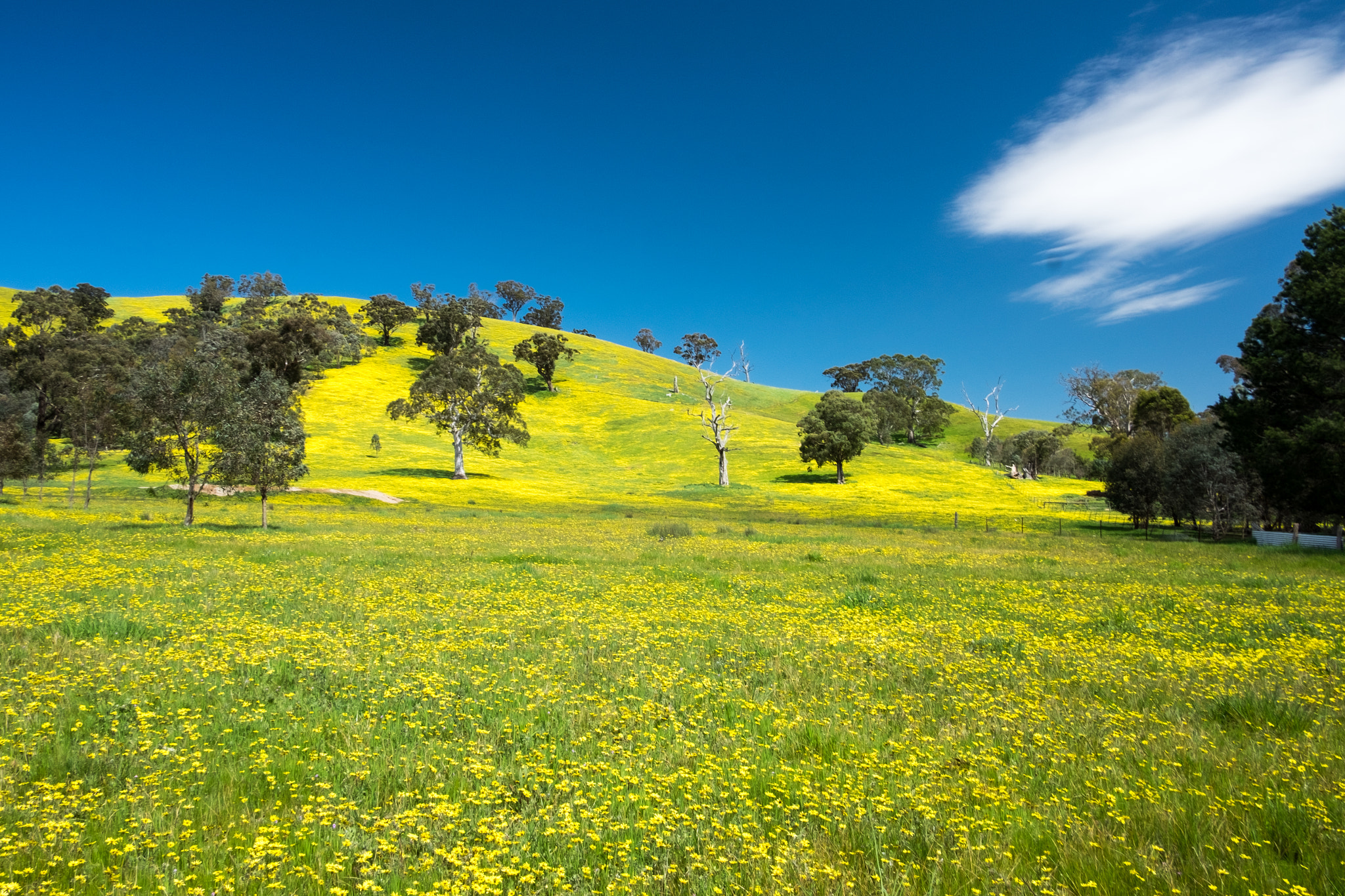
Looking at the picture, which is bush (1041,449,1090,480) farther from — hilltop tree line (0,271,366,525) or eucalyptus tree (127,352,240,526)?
eucalyptus tree (127,352,240,526)

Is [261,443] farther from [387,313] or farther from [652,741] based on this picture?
[387,313]

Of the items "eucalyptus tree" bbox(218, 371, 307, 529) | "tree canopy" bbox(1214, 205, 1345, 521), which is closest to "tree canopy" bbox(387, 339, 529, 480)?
"eucalyptus tree" bbox(218, 371, 307, 529)

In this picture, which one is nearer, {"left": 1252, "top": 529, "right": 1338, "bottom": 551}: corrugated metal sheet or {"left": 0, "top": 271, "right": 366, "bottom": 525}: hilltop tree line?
{"left": 0, "top": 271, "right": 366, "bottom": 525}: hilltop tree line

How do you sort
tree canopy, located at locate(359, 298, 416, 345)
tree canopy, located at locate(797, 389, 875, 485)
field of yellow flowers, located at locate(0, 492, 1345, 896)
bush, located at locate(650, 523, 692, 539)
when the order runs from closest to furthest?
field of yellow flowers, located at locate(0, 492, 1345, 896), bush, located at locate(650, 523, 692, 539), tree canopy, located at locate(797, 389, 875, 485), tree canopy, located at locate(359, 298, 416, 345)

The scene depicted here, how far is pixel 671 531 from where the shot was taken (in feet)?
124

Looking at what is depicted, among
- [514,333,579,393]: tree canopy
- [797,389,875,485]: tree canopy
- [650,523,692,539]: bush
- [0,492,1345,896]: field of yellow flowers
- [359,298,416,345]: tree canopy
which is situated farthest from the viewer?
[359,298,416,345]: tree canopy

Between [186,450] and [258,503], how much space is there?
64.8ft

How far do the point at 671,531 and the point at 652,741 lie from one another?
99.2 ft

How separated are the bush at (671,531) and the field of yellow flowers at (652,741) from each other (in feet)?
59.0

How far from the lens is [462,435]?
83.7 meters

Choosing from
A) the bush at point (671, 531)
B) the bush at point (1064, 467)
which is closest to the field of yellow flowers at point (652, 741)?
the bush at point (671, 531)

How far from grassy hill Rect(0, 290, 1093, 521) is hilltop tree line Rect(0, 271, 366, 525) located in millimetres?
8748

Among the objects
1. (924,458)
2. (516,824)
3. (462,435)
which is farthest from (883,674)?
(924,458)

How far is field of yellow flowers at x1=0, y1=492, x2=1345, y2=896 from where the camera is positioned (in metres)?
5.07
